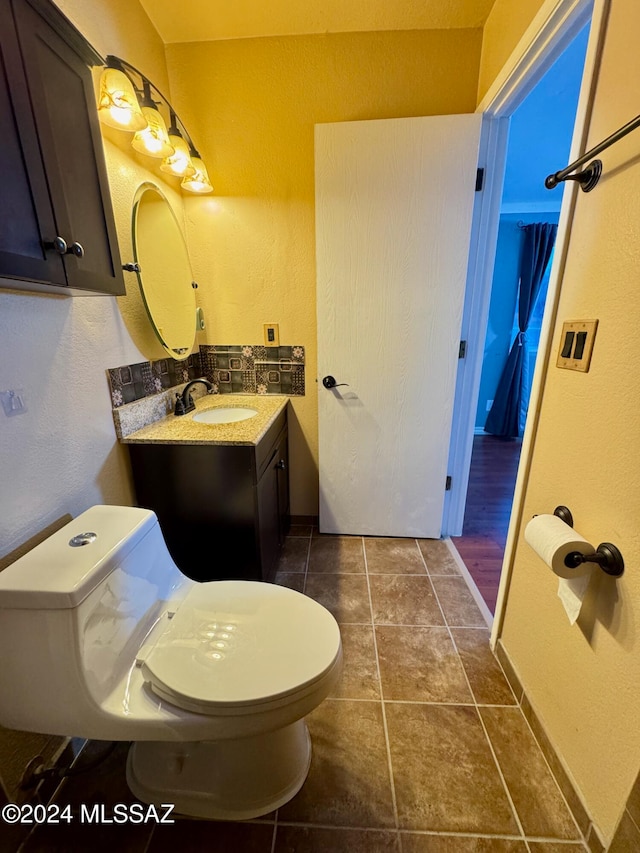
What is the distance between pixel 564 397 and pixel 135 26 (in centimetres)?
216

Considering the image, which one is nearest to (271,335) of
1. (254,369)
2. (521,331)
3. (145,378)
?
(254,369)

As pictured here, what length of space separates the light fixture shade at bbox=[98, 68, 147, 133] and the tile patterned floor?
1981mm

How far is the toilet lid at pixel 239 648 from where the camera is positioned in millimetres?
775

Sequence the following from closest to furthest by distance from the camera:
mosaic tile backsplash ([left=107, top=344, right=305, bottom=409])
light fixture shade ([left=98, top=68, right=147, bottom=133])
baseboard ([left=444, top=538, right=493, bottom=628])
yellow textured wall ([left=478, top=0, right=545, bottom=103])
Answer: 1. light fixture shade ([left=98, top=68, right=147, bottom=133])
2. yellow textured wall ([left=478, top=0, right=545, bottom=103])
3. baseboard ([left=444, top=538, right=493, bottom=628])
4. mosaic tile backsplash ([left=107, top=344, right=305, bottom=409])

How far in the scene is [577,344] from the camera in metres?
0.93

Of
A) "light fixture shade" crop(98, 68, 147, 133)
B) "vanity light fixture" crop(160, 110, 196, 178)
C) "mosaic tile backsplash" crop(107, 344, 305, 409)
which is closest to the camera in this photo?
"light fixture shade" crop(98, 68, 147, 133)

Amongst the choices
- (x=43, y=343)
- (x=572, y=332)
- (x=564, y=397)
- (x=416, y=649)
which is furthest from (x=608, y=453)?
(x=43, y=343)

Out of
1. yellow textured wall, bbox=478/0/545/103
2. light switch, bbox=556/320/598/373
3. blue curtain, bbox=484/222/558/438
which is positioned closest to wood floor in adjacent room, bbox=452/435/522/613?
blue curtain, bbox=484/222/558/438

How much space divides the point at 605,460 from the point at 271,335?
5.30 ft

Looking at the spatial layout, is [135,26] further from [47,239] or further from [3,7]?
[47,239]

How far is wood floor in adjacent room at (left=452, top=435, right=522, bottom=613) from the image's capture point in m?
1.82

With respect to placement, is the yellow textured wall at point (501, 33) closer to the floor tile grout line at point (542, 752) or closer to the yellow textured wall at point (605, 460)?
the yellow textured wall at point (605, 460)

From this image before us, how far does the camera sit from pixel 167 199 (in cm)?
162

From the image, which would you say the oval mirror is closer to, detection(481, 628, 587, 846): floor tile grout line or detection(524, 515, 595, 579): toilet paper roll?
detection(524, 515, 595, 579): toilet paper roll
